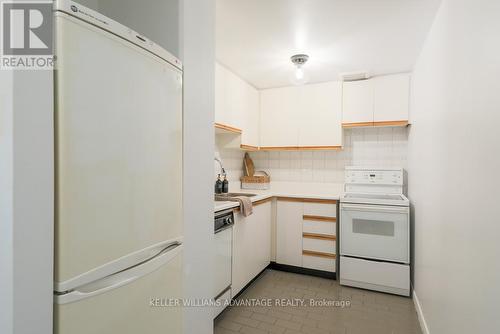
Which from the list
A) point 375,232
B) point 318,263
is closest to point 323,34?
point 375,232

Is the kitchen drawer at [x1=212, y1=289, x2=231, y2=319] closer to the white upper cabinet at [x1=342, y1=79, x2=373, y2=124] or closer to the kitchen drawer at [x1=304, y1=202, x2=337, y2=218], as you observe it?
the kitchen drawer at [x1=304, y1=202, x2=337, y2=218]

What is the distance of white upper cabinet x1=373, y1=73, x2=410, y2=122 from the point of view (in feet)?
9.50

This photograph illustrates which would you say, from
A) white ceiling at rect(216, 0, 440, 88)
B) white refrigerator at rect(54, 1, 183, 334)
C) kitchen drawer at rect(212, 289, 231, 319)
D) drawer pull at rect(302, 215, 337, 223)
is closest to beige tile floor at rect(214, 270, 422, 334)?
kitchen drawer at rect(212, 289, 231, 319)

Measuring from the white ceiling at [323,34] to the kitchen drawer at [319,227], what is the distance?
162 cm

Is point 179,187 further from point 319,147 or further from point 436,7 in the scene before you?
point 319,147

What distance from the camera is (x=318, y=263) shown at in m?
2.89

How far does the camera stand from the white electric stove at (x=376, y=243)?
8.24 ft

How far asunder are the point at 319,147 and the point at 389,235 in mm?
1216

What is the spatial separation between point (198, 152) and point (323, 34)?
142 cm

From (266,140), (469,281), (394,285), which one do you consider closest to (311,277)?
(394,285)

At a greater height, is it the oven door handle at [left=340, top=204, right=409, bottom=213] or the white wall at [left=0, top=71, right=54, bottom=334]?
the white wall at [left=0, top=71, right=54, bottom=334]

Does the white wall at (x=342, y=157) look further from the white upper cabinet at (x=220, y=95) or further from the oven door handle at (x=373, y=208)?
the white upper cabinet at (x=220, y=95)

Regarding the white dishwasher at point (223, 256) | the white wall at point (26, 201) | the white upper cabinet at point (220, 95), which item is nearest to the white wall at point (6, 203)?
the white wall at point (26, 201)

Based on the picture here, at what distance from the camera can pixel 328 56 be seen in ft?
8.28
